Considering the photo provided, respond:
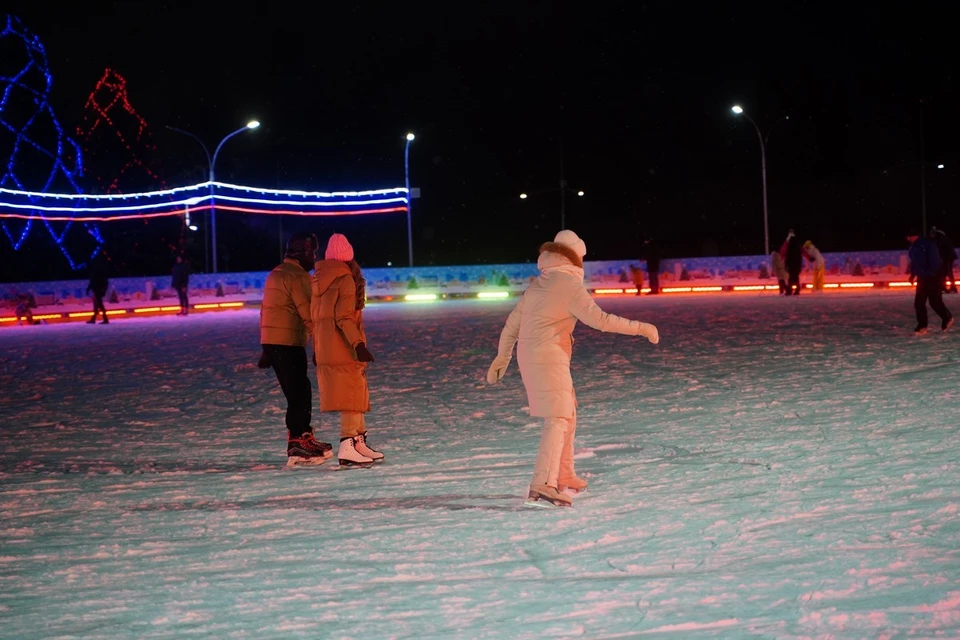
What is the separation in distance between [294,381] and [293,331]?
374mm

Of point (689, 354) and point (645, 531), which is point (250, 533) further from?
point (689, 354)

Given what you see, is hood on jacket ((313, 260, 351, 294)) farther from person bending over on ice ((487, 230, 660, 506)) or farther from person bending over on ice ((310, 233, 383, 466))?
person bending over on ice ((487, 230, 660, 506))

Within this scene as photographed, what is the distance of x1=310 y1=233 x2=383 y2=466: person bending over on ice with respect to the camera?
29.0ft

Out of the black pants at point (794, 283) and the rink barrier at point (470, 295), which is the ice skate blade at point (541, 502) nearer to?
the black pants at point (794, 283)

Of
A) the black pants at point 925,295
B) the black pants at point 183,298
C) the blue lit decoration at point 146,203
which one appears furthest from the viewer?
the blue lit decoration at point 146,203

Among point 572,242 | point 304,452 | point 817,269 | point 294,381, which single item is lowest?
point 304,452

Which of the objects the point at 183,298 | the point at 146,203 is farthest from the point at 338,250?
the point at 146,203

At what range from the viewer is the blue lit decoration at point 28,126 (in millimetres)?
44938

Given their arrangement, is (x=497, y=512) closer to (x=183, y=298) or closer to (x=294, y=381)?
(x=294, y=381)

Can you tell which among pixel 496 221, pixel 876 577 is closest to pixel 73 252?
pixel 496 221

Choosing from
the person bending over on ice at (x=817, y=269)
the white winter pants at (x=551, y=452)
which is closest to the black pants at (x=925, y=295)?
the white winter pants at (x=551, y=452)

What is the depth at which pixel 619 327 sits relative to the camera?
23.1 feet

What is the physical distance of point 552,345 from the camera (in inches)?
285

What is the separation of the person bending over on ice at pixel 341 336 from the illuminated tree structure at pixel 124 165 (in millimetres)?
43046
